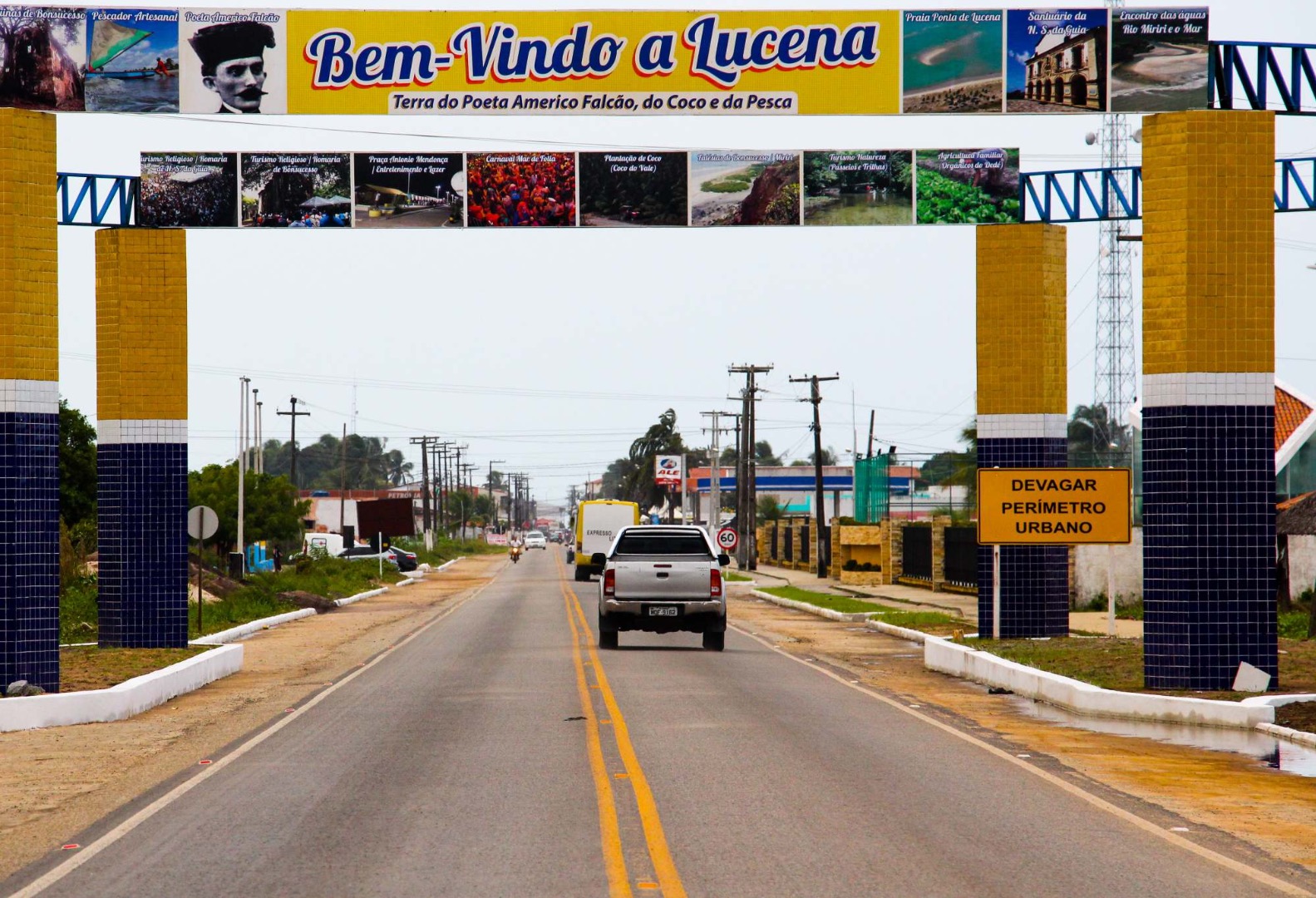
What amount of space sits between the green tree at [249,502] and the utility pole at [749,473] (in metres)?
23.5

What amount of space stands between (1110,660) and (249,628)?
65.8 ft

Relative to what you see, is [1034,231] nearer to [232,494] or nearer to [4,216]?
[4,216]

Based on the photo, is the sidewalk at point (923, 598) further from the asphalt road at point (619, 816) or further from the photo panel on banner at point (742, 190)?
the asphalt road at point (619, 816)

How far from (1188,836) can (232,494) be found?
53.5 metres

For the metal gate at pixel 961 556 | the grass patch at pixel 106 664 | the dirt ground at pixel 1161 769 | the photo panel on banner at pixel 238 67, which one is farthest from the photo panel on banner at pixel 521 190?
the metal gate at pixel 961 556

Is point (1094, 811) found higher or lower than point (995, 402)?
lower

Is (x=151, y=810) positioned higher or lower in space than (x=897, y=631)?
higher

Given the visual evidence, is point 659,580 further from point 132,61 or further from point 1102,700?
point 132,61

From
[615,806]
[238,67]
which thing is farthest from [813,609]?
[615,806]

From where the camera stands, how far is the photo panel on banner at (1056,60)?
21.8m

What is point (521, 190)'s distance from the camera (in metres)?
24.4

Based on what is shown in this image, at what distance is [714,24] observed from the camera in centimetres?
2198

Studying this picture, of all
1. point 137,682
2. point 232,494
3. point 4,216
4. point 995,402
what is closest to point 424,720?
point 137,682

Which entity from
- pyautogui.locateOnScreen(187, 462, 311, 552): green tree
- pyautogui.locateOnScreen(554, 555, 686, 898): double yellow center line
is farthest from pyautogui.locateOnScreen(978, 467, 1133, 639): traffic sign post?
pyautogui.locateOnScreen(187, 462, 311, 552): green tree
